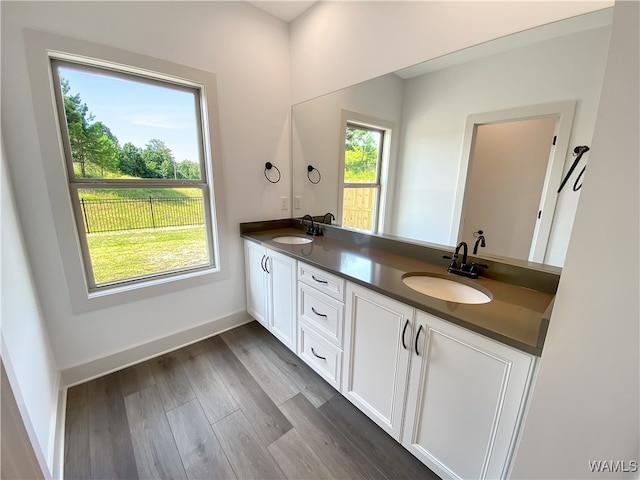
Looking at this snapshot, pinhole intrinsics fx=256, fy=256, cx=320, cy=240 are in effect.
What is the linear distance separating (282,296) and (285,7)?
7.21ft

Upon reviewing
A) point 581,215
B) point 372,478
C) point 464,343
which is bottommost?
point 372,478

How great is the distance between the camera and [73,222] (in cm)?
153

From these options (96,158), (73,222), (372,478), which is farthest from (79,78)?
(372,478)

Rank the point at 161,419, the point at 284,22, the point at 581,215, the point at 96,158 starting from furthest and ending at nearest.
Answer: the point at 284,22
the point at 96,158
the point at 161,419
the point at 581,215

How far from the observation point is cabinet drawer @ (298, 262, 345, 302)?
4.61ft

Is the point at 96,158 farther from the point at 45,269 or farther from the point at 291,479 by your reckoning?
the point at 291,479

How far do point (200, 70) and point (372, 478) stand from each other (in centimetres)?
264

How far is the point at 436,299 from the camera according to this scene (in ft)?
3.46

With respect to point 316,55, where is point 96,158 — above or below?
below

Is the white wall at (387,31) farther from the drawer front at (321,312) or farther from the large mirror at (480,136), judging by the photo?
the drawer front at (321,312)

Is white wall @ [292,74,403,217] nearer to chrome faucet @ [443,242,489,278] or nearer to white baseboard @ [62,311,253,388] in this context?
chrome faucet @ [443,242,489,278]

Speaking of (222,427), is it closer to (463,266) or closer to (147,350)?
(147,350)

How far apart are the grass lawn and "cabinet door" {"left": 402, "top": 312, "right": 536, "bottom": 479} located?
5.93 feet

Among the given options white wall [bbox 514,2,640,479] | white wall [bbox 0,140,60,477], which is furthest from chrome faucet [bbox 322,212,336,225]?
white wall [bbox 0,140,60,477]
